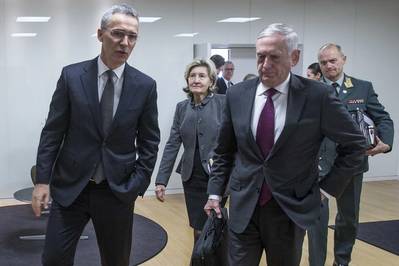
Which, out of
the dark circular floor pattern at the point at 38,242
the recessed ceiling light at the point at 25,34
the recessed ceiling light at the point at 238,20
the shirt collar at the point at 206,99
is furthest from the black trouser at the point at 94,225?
the recessed ceiling light at the point at 238,20

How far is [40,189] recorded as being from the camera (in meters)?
2.34

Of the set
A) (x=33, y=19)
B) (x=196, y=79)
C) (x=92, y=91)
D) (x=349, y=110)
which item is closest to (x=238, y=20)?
(x=33, y=19)

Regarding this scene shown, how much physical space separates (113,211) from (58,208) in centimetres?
26

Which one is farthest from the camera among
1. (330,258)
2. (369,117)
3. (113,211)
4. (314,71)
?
(314,71)

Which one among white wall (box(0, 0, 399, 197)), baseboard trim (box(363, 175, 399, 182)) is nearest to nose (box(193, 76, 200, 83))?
white wall (box(0, 0, 399, 197))

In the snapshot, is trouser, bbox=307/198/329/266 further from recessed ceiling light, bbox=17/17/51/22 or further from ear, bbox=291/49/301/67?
recessed ceiling light, bbox=17/17/51/22

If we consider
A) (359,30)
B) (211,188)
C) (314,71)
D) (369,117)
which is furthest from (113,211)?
(359,30)

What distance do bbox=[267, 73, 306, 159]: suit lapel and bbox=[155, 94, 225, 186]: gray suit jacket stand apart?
125 cm

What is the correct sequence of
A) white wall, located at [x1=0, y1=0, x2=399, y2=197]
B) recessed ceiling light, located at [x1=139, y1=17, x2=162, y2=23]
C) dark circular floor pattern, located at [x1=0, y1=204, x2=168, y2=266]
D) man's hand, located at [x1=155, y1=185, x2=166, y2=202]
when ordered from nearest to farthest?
1. man's hand, located at [x1=155, y1=185, x2=166, y2=202]
2. dark circular floor pattern, located at [x1=0, y1=204, x2=168, y2=266]
3. white wall, located at [x1=0, y1=0, x2=399, y2=197]
4. recessed ceiling light, located at [x1=139, y1=17, x2=162, y2=23]

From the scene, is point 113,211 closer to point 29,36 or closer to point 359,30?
point 29,36

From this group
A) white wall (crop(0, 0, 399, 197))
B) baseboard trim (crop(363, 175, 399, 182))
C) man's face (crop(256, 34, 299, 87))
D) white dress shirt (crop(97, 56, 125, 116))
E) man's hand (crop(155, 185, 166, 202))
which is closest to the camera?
man's face (crop(256, 34, 299, 87))

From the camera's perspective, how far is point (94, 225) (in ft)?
7.98

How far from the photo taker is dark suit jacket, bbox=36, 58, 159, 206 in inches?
91.7

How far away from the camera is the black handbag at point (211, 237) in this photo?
2.28 meters
